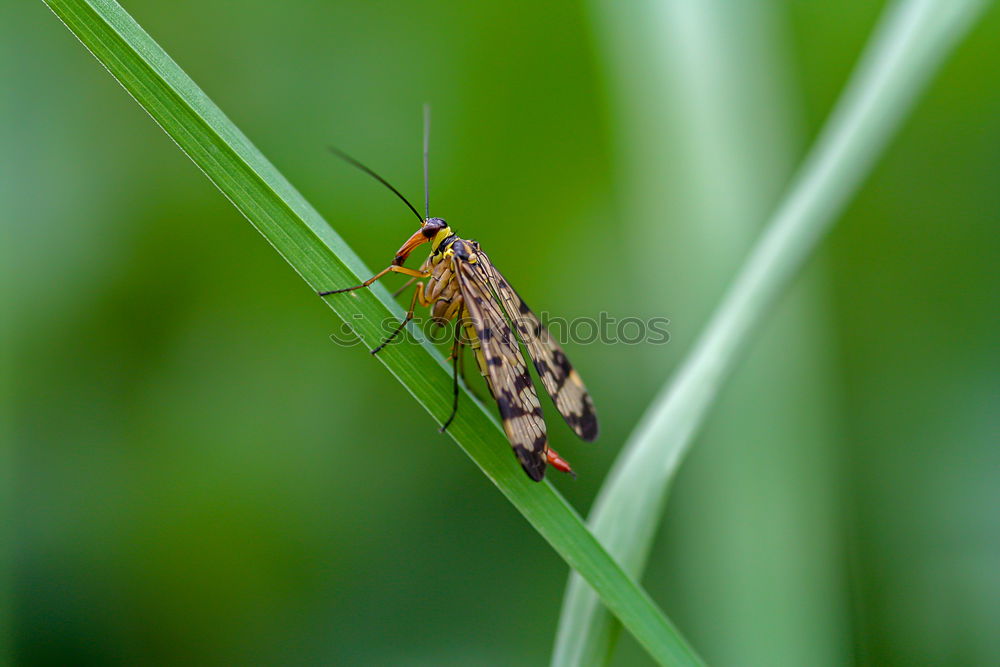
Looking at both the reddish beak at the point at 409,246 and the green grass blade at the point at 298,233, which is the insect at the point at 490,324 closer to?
the reddish beak at the point at 409,246

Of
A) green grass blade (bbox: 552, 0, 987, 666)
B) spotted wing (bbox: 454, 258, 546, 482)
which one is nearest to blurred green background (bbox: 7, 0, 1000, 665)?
green grass blade (bbox: 552, 0, 987, 666)

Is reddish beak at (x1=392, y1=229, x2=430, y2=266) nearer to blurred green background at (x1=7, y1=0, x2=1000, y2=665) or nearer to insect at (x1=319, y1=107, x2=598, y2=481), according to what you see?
insect at (x1=319, y1=107, x2=598, y2=481)

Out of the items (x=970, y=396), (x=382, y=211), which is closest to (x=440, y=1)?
(x=382, y=211)

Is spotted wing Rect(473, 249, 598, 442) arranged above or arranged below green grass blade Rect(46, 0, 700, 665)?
below

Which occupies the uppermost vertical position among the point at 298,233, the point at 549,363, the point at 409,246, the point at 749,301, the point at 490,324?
the point at 298,233

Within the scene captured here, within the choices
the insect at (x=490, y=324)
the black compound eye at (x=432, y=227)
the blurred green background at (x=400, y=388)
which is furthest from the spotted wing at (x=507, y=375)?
the blurred green background at (x=400, y=388)

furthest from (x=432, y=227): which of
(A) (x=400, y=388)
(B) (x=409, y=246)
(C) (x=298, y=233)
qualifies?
(A) (x=400, y=388)

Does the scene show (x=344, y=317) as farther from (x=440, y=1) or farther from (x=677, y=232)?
(x=440, y=1)

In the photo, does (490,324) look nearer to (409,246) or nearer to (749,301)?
(409,246)
